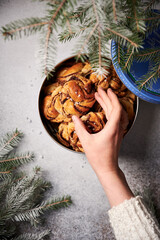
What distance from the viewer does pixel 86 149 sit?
923mm

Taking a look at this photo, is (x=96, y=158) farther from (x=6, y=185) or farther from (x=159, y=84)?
(x=6, y=185)

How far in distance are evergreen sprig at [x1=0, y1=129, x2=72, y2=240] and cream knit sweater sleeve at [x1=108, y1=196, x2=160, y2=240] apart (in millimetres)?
371

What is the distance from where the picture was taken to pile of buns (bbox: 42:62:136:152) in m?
0.93

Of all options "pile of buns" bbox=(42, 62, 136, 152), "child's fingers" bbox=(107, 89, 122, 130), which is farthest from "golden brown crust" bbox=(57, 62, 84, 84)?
"child's fingers" bbox=(107, 89, 122, 130)

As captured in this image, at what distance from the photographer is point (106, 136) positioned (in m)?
0.88

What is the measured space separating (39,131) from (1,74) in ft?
1.50

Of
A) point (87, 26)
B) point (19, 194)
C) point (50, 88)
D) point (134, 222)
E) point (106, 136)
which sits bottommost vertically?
point (134, 222)

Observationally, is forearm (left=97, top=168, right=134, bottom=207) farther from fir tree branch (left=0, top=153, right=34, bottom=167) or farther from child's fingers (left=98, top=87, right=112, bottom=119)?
fir tree branch (left=0, top=153, right=34, bottom=167)

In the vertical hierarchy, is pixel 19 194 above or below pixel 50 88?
below

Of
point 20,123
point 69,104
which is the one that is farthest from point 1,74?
point 69,104

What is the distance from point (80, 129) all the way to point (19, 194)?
0.58 metres

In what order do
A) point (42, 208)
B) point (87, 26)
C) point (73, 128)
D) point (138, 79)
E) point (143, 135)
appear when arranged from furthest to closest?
point (143, 135) < point (42, 208) < point (73, 128) < point (138, 79) < point (87, 26)

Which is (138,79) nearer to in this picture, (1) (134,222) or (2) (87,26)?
(2) (87,26)

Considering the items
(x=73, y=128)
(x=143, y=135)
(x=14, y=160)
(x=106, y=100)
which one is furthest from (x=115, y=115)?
(x=14, y=160)
